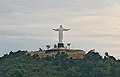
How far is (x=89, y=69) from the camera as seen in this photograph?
4621 inches

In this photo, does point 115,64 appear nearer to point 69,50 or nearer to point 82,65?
point 82,65

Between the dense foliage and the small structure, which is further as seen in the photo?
the small structure

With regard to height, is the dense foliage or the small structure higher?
the small structure

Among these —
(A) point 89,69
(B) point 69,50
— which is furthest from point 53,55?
(A) point 89,69

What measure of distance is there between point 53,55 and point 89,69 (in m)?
14.0

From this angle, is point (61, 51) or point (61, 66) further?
point (61, 51)

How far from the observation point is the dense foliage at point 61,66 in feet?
371

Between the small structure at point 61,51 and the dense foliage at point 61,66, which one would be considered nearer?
the dense foliage at point 61,66

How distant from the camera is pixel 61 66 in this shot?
121688mm

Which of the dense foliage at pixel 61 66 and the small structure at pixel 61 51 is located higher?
the small structure at pixel 61 51

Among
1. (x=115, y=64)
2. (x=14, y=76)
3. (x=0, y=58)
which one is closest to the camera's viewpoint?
(x=14, y=76)

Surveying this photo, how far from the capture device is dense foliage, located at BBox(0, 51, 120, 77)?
113062 millimetres

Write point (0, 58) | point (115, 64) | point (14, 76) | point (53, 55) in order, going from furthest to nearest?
point (0, 58) → point (53, 55) → point (115, 64) → point (14, 76)

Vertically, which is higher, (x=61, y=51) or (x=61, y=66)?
(x=61, y=51)
